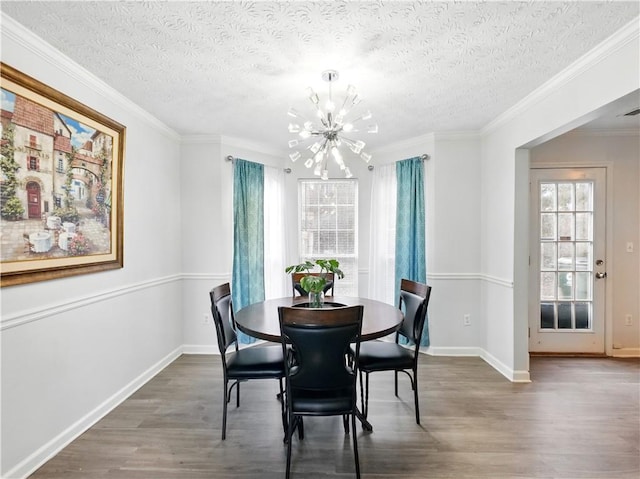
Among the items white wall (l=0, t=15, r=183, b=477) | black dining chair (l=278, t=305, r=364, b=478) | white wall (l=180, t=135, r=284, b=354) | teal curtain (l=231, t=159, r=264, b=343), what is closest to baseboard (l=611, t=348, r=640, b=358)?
black dining chair (l=278, t=305, r=364, b=478)

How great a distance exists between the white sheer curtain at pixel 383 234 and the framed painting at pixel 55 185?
9.33ft

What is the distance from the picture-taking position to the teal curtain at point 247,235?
3971 mm

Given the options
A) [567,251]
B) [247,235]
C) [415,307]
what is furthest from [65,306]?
[567,251]

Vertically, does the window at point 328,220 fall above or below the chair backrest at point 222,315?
above

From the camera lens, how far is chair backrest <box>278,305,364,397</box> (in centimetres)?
181

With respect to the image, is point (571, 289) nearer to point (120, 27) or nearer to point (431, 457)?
point (431, 457)

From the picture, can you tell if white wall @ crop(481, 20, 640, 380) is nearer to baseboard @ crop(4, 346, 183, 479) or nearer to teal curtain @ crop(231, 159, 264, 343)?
teal curtain @ crop(231, 159, 264, 343)

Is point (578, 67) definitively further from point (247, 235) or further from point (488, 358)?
point (247, 235)

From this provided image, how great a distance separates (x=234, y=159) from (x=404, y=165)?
2.02 meters

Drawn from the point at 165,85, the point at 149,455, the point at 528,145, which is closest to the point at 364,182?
the point at 528,145

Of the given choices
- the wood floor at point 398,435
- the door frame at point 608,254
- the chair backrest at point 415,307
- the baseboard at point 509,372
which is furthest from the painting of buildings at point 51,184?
the door frame at point 608,254

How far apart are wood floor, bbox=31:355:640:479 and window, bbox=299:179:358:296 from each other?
1872 millimetres

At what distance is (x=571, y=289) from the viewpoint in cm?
378

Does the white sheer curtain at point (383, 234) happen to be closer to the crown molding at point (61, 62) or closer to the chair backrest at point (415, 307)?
the chair backrest at point (415, 307)
